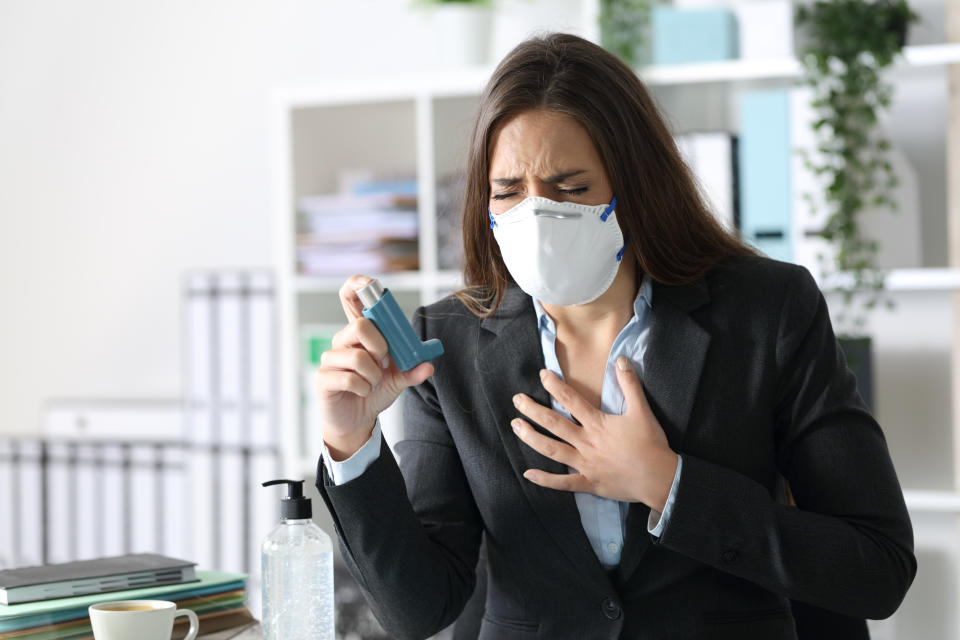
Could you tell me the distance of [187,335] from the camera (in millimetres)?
2834

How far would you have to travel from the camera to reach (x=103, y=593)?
1.17 m

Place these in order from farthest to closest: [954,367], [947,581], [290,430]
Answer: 1. [290,430]
2. [947,581]
3. [954,367]

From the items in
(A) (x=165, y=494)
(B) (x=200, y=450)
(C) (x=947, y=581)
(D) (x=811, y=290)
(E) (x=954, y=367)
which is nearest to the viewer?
(D) (x=811, y=290)

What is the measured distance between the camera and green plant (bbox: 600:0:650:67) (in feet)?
7.85

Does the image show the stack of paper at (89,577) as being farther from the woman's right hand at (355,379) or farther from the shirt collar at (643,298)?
the shirt collar at (643,298)

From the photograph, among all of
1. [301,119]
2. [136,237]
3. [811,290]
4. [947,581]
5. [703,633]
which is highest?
[301,119]

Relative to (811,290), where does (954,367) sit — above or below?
below

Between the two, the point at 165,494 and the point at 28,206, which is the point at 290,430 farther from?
the point at 28,206

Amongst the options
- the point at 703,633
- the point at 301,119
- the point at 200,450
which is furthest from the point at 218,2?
the point at 703,633

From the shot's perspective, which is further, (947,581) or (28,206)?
(28,206)

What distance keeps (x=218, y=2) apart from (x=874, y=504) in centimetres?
247

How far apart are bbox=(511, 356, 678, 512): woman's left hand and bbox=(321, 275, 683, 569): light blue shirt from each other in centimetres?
3

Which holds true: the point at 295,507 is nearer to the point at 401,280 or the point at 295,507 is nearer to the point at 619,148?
the point at 619,148

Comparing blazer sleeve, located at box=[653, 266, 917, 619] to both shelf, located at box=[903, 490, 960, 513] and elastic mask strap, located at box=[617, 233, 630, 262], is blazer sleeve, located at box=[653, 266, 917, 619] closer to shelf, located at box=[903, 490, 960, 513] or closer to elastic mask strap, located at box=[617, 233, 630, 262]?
elastic mask strap, located at box=[617, 233, 630, 262]
